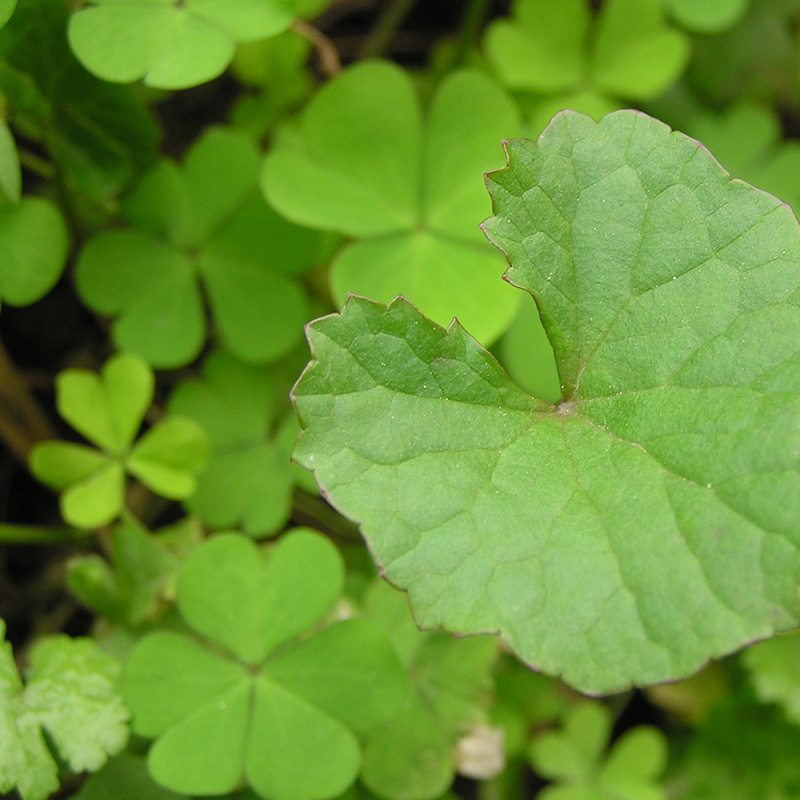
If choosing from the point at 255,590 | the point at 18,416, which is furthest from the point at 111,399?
the point at 255,590

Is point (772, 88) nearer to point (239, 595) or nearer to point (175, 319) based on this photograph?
point (175, 319)

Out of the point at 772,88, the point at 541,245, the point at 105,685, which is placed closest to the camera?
the point at 541,245

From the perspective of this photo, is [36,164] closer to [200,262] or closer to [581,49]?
[200,262]

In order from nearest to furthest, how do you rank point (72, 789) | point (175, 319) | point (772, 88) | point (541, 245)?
point (541, 245), point (72, 789), point (175, 319), point (772, 88)

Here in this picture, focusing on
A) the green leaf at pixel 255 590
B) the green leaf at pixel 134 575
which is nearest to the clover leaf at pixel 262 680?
the green leaf at pixel 255 590

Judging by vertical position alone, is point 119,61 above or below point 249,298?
above

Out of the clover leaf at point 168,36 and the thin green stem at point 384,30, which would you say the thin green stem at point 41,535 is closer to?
the clover leaf at point 168,36

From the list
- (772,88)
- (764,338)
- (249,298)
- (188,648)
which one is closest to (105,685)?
(188,648)
